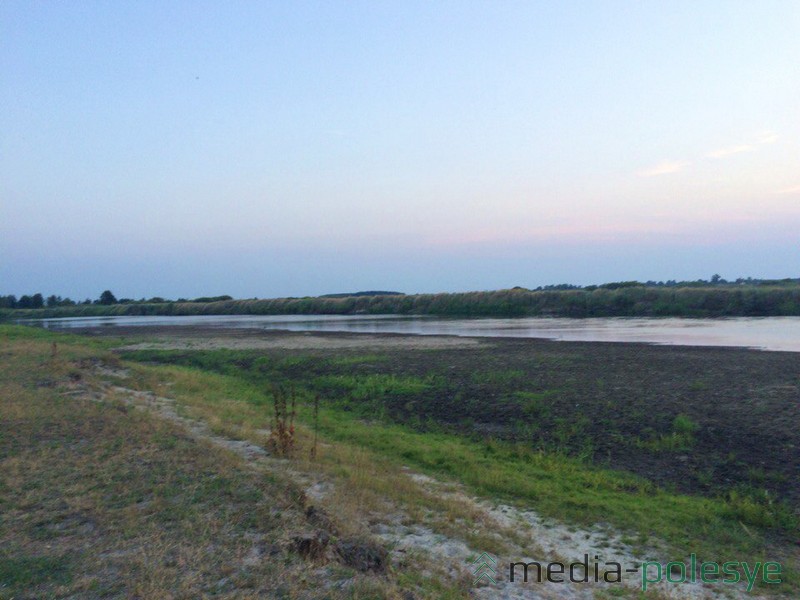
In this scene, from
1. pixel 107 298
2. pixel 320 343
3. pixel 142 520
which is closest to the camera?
pixel 142 520

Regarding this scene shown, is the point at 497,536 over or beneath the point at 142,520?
beneath

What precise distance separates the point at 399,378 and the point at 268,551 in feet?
48.1

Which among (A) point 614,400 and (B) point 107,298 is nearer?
(A) point 614,400

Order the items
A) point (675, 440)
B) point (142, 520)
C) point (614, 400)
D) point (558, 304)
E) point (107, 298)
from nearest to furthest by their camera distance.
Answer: point (142, 520) < point (675, 440) < point (614, 400) < point (558, 304) < point (107, 298)

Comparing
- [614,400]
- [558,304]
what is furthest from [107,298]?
[614,400]

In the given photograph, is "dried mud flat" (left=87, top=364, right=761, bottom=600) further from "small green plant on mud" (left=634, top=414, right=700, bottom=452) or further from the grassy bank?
the grassy bank

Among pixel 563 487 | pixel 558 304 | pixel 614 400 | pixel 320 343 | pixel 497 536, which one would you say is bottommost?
pixel 563 487

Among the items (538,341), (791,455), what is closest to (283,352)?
(538,341)

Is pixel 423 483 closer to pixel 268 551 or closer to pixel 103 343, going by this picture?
pixel 268 551

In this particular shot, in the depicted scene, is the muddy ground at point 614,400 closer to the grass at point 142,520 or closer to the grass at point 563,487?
the grass at point 563,487

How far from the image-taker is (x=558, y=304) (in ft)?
223

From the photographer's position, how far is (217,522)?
576 centimetres

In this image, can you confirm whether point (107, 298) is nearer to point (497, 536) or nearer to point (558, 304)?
point (558, 304)

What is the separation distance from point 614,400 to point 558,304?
54.8 metres
